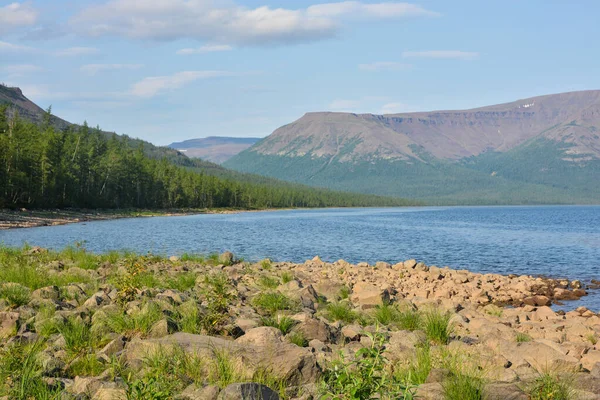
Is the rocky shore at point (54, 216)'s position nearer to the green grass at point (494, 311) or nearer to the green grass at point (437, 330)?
the green grass at point (494, 311)

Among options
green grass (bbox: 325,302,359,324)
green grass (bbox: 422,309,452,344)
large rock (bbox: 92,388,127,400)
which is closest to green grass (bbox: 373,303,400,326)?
green grass (bbox: 325,302,359,324)

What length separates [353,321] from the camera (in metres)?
15.5

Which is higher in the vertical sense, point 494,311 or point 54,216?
point 54,216

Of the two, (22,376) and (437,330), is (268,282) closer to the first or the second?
(437,330)

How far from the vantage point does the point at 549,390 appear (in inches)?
327

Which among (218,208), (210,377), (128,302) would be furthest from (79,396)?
(218,208)

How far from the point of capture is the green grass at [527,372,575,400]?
8.25 metres

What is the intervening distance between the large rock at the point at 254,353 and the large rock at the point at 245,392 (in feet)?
4.27

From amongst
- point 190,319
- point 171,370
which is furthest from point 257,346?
point 190,319

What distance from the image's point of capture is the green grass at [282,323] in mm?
12445

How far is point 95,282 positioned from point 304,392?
11020mm

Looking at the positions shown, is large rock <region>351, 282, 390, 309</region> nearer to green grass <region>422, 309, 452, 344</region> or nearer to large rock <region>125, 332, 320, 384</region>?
green grass <region>422, 309, 452, 344</region>

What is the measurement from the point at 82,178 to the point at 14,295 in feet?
338

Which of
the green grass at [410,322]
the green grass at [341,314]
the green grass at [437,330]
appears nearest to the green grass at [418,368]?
the green grass at [437,330]
